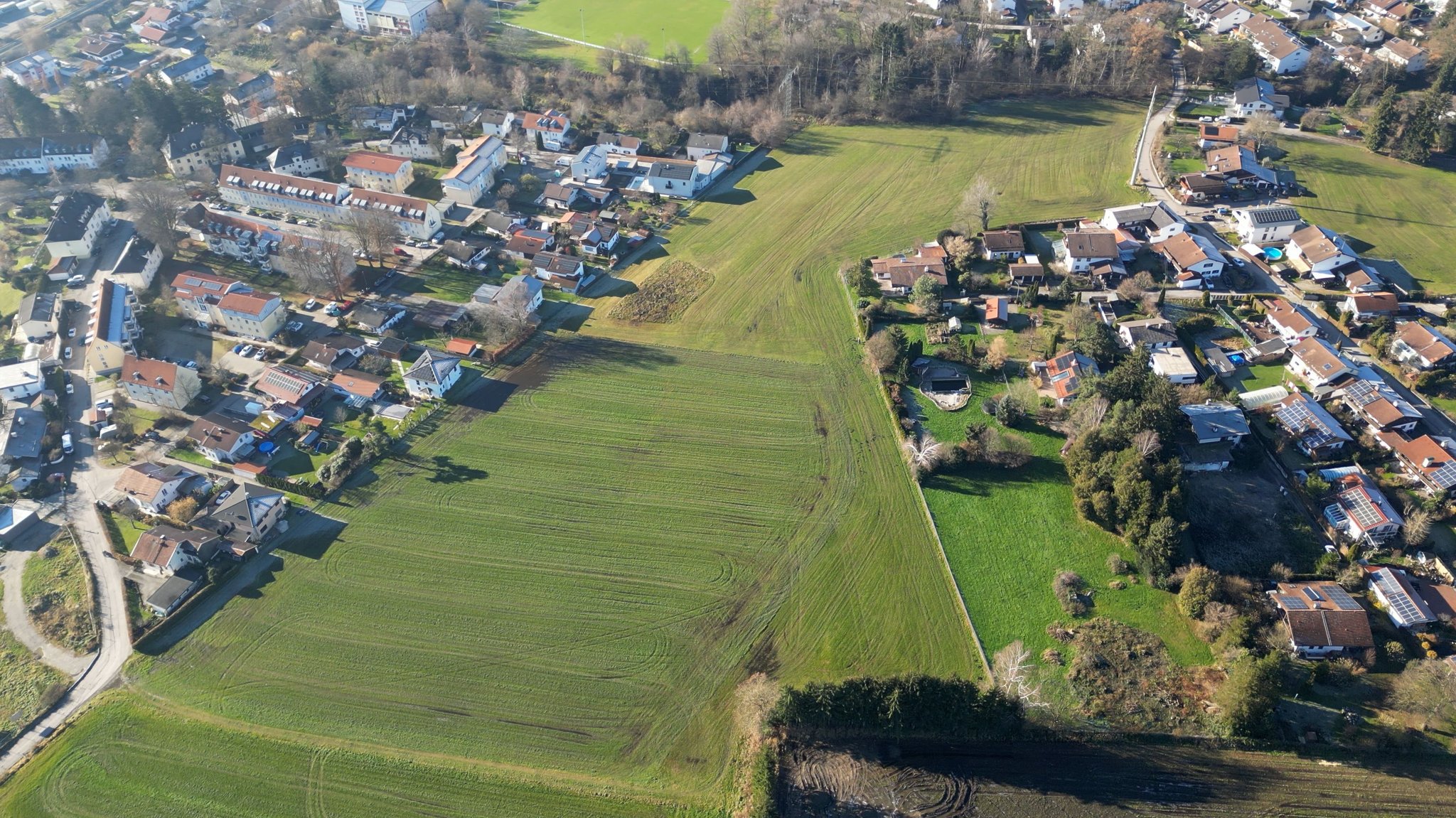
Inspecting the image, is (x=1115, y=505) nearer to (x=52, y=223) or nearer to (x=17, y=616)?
(x=17, y=616)

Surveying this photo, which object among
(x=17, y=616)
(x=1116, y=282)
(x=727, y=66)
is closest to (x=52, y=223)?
(x=17, y=616)

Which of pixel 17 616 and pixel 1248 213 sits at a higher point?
pixel 1248 213

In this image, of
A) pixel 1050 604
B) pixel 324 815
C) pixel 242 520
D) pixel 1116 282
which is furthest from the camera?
pixel 1116 282

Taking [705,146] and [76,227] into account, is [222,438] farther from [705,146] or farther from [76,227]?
[705,146]

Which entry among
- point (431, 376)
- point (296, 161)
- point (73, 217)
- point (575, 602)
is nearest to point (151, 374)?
point (431, 376)

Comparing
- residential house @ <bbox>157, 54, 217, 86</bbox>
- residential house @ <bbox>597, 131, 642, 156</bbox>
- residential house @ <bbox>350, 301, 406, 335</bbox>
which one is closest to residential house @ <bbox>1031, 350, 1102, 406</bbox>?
residential house @ <bbox>350, 301, 406, 335</bbox>

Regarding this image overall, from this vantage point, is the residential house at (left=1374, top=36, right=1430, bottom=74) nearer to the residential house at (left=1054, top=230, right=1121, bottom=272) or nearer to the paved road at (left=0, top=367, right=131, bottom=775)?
the residential house at (left=1054, top=230, right=1121, bottom=272)
